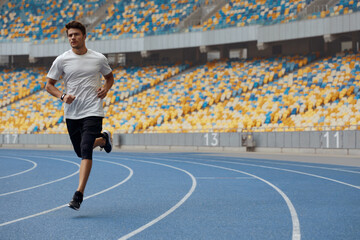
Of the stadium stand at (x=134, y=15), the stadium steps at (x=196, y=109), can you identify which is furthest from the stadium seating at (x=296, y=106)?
the stadium stand at (x=134, y=15)

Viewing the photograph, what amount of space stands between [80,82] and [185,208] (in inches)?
81.2

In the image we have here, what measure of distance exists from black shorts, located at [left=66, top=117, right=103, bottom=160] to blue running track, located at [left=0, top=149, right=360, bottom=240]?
30.3 inches

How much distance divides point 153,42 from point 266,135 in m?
16.2

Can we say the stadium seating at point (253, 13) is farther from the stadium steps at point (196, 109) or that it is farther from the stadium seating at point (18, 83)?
the stadium seating at point (18, 83)

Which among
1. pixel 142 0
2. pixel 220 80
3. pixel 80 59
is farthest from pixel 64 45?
pixel 80 59

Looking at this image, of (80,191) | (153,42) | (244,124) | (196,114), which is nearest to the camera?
(80,191)

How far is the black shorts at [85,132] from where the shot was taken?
5.77 m

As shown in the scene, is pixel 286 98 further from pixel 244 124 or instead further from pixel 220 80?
pixel 220 80

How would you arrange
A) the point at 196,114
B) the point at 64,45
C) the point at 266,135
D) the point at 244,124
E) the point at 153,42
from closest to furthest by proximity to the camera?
the point at 266,135 < the point at 244,124 < the point at 196,114 < the point at 153,42 < the point at 64,45

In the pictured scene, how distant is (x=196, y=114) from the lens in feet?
93.7

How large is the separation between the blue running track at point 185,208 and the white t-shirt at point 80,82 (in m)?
1.22

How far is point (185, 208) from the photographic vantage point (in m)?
6.44

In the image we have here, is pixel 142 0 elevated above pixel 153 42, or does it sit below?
above

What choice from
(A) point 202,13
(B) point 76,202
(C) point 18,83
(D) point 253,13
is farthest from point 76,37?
(C) point 18,83
